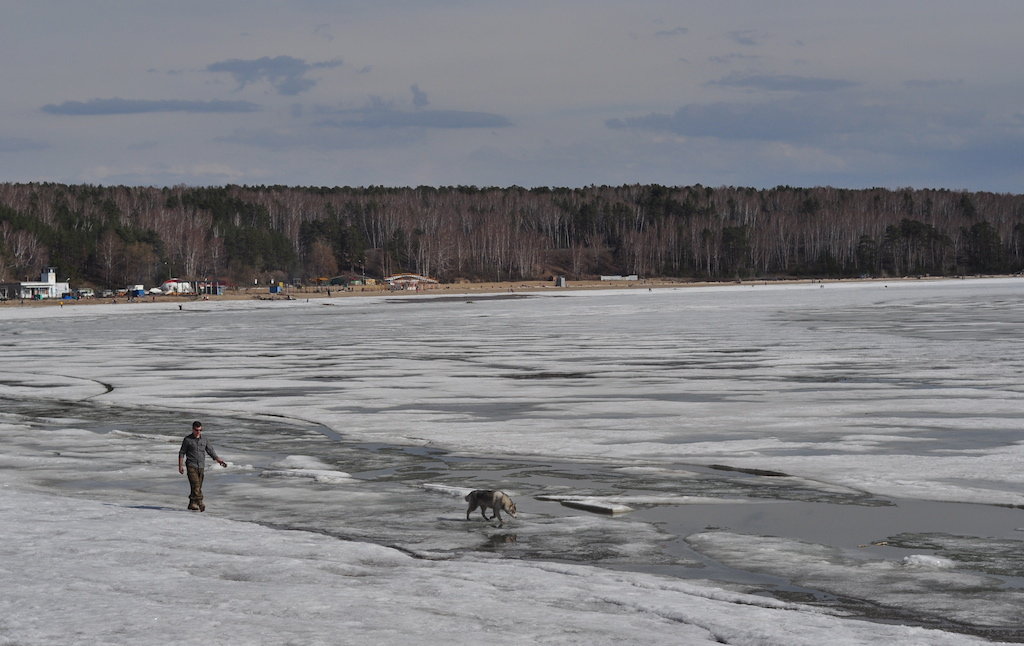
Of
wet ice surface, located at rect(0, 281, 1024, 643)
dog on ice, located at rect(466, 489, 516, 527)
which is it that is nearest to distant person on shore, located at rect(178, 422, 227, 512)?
wet ice surface, located at rect(0, 281, 1024, 643)

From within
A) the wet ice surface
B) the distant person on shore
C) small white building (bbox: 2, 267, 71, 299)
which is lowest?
the wet ice surface

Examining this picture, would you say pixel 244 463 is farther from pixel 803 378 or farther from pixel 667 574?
pixel 803 378

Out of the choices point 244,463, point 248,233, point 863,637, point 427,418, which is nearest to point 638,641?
point 863,637

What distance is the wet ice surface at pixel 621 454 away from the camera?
473 inches

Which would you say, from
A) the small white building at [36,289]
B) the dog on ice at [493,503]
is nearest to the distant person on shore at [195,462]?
the dog on ice at [493,503]

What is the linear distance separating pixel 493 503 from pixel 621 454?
5.60 metres

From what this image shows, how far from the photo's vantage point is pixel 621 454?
61.8 feet

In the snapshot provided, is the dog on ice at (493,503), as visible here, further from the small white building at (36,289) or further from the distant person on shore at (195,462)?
Result: the small white building at (36,289)

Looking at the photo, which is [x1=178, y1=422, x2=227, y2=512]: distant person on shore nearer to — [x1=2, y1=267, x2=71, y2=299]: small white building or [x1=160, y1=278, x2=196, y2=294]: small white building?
[x1=2, y1=267, x2=71, y2=299]: small white building

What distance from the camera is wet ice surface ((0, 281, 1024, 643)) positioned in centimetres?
1202

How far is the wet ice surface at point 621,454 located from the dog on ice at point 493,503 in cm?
25

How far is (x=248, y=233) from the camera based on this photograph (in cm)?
18062

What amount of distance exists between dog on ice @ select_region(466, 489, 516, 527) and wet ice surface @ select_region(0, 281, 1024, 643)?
Answer: 25 cm

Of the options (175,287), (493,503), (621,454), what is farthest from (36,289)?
(493,503)
